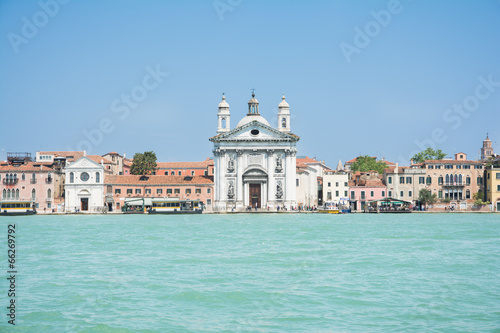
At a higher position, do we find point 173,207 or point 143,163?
point 143,163

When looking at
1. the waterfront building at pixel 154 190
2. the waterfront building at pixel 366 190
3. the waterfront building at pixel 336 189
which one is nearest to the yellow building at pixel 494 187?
the waterfront building at pixel 366 190

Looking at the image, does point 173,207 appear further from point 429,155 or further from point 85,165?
point 429,155

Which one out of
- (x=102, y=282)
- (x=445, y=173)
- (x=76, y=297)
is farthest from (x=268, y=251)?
(x=445, y=173)

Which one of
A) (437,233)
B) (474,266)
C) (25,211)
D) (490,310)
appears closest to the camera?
(490,310)

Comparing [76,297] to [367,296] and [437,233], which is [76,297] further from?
[437,233]

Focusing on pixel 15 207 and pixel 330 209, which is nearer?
pixel 15 207

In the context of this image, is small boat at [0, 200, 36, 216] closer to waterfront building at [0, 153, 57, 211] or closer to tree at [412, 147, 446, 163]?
waterfront building at [0, 153, 57, 211]

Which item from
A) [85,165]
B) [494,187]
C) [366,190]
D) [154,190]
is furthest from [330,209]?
[85,165]

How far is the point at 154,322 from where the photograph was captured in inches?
479

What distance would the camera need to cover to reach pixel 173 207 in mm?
59312

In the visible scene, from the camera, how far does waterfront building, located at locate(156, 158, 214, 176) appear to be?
A: 241 ft

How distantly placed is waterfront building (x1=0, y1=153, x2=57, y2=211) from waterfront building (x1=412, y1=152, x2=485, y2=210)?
1478 inches

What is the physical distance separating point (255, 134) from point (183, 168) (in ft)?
49.1

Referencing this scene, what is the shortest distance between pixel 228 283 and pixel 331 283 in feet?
8.49
